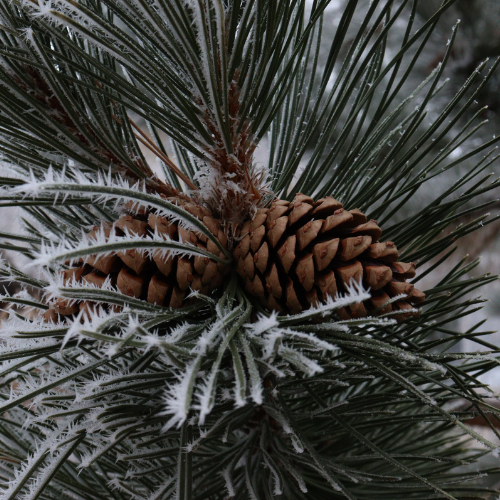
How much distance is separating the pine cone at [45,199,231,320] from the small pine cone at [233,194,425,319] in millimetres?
28

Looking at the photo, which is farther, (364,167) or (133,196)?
(364,167)

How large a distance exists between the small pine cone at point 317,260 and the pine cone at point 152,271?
0.09 ft

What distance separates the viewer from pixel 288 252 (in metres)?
0.29

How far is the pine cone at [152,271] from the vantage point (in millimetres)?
285

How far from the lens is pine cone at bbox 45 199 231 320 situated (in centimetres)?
28

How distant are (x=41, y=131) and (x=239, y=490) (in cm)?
30

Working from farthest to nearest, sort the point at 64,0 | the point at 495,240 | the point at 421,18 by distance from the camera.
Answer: the point at 495,240
the point at 421,18
the point at 64,0

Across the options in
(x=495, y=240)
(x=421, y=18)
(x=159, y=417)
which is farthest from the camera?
(x=495, y=240)

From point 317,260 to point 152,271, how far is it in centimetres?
10

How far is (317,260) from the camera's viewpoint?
0.95 feet

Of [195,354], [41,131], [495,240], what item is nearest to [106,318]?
[195,354]

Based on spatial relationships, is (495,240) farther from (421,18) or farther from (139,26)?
(139,26)

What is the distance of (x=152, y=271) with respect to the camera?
30 centimetres

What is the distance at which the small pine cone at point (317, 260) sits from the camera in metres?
0.29
